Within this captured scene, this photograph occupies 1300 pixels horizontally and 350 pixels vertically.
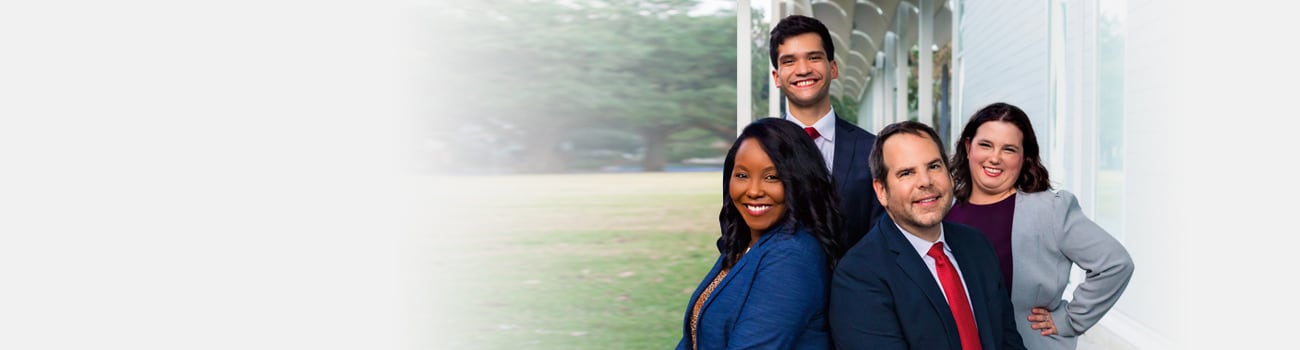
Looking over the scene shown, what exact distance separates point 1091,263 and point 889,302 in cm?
73

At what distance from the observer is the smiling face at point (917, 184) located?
1823mm

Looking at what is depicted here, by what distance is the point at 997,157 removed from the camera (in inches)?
92.3

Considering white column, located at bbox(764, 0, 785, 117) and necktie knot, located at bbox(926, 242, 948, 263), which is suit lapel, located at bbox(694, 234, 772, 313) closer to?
necktie knot, located at bbox(926, 242, 948, 263)

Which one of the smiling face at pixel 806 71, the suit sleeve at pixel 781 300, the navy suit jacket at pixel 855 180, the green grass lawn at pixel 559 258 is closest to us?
the suit sleeve at pixel 781 300

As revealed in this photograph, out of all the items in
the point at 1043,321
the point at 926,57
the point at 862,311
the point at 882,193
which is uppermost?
the point at 926,57

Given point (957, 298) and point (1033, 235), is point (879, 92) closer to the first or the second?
point (1033, 235)

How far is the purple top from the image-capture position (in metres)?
2.36

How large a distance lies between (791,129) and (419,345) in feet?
39.8

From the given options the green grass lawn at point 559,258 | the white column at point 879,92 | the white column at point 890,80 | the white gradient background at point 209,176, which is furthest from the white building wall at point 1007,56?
the white gradient background at point 209,176

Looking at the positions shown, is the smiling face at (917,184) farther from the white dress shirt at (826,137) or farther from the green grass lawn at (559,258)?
the green grass lawn at (559,258)

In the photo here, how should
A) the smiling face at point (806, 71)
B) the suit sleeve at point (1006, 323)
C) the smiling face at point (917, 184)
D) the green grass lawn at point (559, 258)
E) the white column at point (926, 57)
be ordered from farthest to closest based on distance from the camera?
the green grass lawn at point (559, 258)
the white column at point (926, 57)
the smiling face at point (806, 71)
the suit sleeve at point (1006, 323)
the smiling face at point (917, 184)

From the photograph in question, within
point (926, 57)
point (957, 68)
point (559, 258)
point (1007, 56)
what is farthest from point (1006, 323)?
point (559, 258)

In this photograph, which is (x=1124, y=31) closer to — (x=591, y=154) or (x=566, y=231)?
(x=566, y=231)

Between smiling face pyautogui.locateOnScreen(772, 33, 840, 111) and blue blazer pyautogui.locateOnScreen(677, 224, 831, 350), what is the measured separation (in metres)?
0.58
